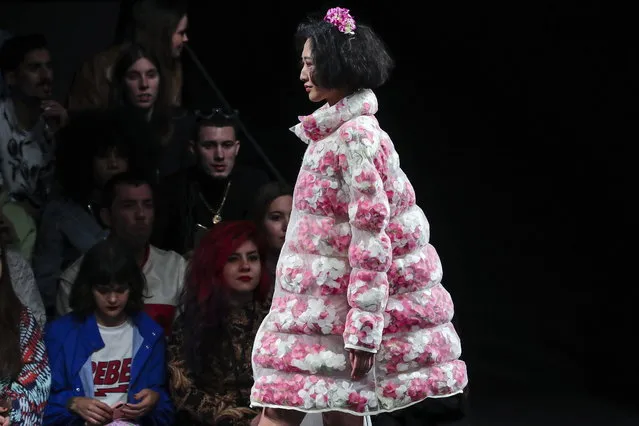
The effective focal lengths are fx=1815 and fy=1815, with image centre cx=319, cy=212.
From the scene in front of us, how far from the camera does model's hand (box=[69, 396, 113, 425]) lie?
17.3 ft

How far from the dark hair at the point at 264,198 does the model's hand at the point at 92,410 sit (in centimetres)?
77

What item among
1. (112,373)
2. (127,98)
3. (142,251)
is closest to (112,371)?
(112,373)

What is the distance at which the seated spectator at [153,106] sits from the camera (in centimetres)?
611

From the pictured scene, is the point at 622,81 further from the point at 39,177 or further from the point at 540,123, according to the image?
the point at 39,177

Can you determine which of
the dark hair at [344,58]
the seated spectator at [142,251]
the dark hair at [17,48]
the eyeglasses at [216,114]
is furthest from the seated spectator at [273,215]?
the dark hair at [344,58]

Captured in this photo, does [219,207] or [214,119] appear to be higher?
[214,119]

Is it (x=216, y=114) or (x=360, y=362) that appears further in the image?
(x=216, y=114)

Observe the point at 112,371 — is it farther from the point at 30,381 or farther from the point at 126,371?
the point at 30,381

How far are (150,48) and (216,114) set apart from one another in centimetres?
45

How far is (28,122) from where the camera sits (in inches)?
238

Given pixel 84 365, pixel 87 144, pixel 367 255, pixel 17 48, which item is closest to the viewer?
pixel 367 255

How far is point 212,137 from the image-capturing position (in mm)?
5996

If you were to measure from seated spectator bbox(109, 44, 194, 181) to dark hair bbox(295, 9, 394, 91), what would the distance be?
Answer: 1.60 m

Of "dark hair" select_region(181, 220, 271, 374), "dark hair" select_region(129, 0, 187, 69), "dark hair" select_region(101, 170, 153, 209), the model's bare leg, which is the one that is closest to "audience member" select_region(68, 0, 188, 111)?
"dark hair" select_region(129, 0, 187, 69)
